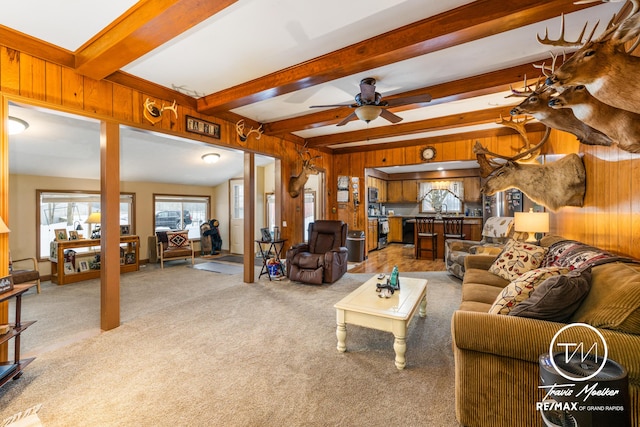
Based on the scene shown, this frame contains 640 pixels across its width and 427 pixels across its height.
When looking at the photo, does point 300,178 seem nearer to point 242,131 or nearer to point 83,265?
point 242,131

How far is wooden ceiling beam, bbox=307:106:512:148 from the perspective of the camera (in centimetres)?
422

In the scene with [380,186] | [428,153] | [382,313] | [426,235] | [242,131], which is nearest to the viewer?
[382,313]

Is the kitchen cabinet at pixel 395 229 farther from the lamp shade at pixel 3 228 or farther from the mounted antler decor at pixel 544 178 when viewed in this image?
the lamp shade at pixel 3 228

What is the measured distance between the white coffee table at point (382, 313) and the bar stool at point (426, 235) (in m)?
4.35

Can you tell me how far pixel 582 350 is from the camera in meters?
1.24

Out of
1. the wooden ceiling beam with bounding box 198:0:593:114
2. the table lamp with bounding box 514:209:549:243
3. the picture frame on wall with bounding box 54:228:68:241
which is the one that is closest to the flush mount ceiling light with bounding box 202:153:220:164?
the picture frame on wall with bounding box 54:228:68:241

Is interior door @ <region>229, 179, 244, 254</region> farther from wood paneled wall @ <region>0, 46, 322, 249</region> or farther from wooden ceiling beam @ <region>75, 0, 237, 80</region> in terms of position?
wooden ceiling beam @ <region>75, 0, 237, 80</region>

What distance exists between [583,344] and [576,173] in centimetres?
235

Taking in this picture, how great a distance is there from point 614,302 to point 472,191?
8.06m

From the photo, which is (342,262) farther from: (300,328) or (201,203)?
(201,203)

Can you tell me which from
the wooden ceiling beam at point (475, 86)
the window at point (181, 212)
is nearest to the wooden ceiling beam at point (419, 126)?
the wooden ceiling beam at point (475, 86)

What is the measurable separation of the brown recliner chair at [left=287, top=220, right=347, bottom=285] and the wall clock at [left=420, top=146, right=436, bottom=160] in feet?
8.21

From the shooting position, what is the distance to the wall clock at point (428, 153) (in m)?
5.80

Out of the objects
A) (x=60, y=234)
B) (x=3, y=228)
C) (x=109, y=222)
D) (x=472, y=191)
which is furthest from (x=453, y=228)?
(x=60, y=234)
